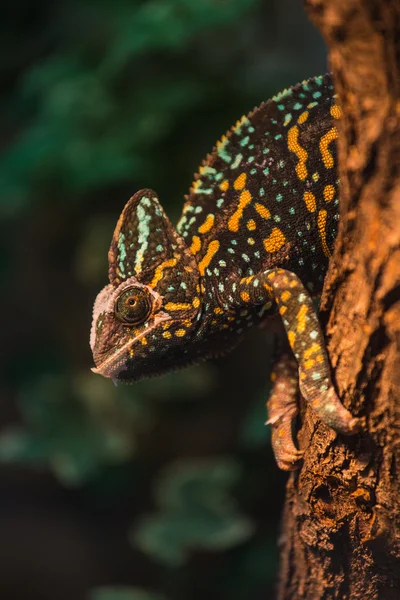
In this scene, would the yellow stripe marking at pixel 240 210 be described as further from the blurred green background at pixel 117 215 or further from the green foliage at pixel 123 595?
the green foliage at pixel 123 595

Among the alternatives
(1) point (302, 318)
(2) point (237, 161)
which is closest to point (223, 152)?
(2) point (237, 161)

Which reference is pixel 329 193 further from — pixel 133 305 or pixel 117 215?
pixel 117 215

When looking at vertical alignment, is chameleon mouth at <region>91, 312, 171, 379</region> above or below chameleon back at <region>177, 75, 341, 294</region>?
below

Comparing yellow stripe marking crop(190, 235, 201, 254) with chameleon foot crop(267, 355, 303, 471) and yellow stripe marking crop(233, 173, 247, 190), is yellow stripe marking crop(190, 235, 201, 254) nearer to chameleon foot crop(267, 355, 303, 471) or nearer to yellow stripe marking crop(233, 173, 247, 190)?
yellow stripe marking crop(233, 173, 247, 190)

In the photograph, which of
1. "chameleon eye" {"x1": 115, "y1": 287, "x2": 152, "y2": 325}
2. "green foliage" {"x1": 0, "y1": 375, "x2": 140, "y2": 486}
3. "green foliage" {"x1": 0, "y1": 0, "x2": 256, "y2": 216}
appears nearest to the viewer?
"chameleon eye" {"x1": 115, "y1": 287, "x2": 152, "y2": 325}

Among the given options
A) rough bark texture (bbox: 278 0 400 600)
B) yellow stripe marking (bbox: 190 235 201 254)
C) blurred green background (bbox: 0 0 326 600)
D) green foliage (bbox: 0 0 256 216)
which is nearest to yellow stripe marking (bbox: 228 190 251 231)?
yellow stripe marking (bbox: 190 235 201 254)

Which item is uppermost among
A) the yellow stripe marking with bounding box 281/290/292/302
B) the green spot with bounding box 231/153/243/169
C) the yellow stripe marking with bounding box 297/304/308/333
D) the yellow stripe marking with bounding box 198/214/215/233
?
the green spot with bounding box 231/153/243/169

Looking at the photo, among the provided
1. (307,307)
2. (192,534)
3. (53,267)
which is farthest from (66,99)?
(307,307)

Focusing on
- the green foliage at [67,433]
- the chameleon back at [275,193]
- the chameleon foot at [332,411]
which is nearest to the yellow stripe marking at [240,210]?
the chameleon back at [275,193]
